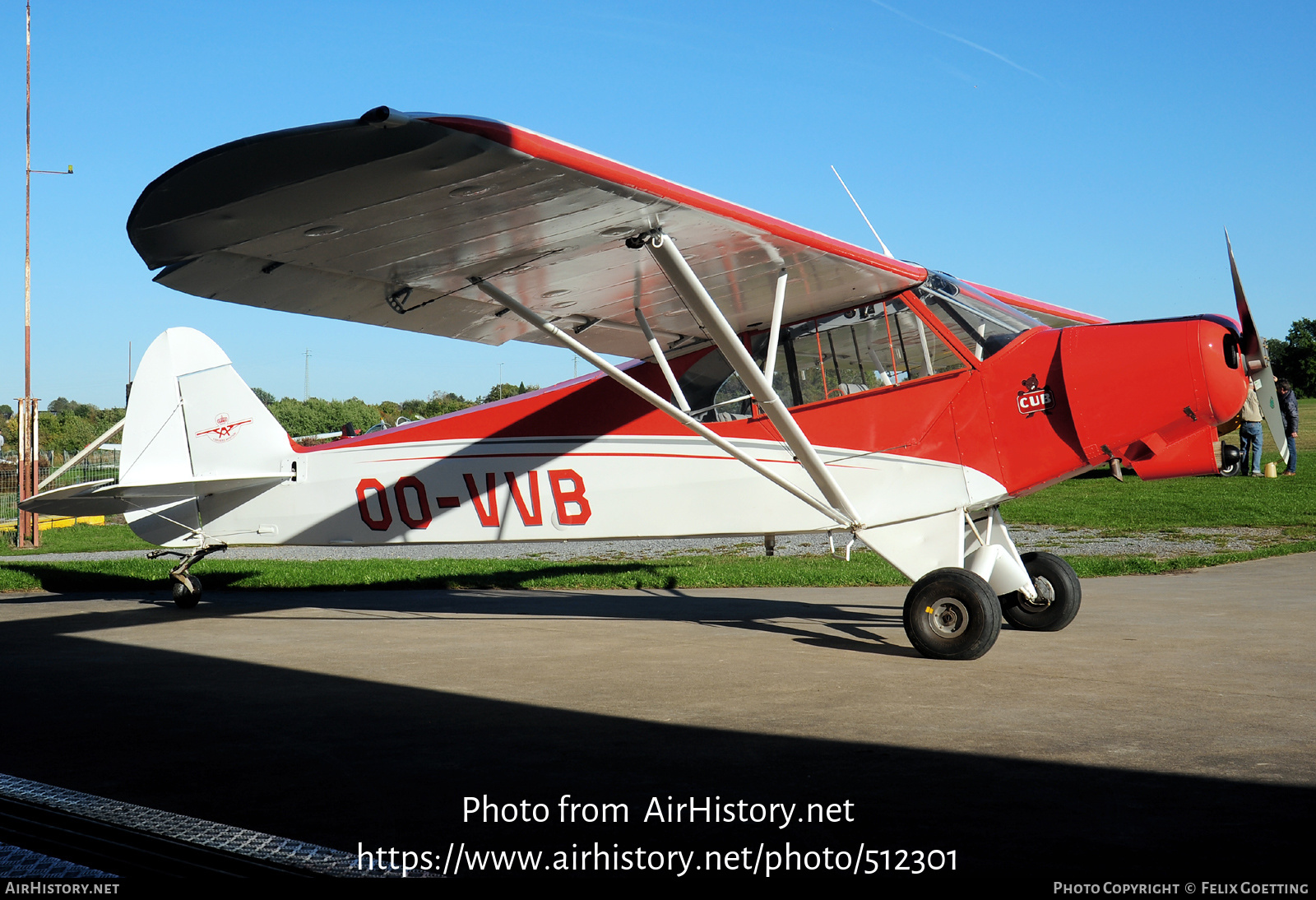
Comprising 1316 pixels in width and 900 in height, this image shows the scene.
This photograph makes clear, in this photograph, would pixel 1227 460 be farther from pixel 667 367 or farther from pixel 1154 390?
pixel 667 367

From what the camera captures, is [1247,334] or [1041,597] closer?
[1247,334]

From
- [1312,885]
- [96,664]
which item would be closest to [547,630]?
[96,664]

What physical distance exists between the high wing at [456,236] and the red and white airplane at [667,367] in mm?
19

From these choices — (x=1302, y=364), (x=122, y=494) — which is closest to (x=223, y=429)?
(x=122, y=494)

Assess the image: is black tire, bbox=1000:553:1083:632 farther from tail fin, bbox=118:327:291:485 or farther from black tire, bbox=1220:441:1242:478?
tail fin, bbox=118:327:291:485

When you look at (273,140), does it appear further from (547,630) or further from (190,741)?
(547,630)

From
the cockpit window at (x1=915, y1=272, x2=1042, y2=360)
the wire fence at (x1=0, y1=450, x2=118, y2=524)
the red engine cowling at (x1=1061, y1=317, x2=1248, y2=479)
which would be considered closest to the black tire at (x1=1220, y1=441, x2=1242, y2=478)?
the red engine cowling at (x1=1061, y1=317, x2=1248, y2=479)

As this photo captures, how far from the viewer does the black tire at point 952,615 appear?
238 inches

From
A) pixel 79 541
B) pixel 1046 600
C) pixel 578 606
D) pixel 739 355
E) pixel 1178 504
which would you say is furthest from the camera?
pixel 79 541

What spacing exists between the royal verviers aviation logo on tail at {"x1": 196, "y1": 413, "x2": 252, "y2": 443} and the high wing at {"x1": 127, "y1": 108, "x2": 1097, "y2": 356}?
3066mm

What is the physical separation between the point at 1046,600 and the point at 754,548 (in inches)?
318

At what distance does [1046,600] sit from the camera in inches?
287

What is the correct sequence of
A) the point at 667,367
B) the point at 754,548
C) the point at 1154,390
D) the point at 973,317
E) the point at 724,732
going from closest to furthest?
the point at 724,732 < the point at 1154,390 < the point at 667,367 < the point at 973,317 < the point at 754,548

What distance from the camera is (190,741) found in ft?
14.8
